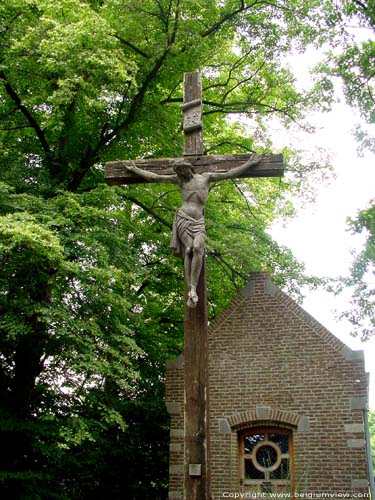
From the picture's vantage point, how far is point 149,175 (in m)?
6.04

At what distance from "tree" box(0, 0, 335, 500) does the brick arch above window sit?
203cm

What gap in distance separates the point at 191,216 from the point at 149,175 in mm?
839

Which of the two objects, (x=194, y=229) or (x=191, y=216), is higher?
(x=191, y=216)

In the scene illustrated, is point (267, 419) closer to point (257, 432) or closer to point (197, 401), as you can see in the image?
point (257, 432)

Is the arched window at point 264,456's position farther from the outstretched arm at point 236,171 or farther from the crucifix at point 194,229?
the outstretched arm at point 236,171

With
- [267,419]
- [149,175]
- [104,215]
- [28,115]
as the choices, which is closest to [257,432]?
[267,419]

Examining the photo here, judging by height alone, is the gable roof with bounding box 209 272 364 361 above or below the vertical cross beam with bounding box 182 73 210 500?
above

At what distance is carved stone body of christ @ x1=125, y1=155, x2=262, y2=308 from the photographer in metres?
5.28

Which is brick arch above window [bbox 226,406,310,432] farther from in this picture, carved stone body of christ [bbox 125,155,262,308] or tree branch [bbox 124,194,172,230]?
carved stone body of christ [bbox 125,155,262,308]

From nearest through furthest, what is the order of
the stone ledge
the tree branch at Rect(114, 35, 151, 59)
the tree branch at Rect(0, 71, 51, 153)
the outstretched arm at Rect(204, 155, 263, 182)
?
the outstretched arm at Rect(204, 155, 263, 182)
the stone ledge
the tree branch at Rect(114, 35, 151, 59)
the tree branch at Rect(0, 71, 51, 153)

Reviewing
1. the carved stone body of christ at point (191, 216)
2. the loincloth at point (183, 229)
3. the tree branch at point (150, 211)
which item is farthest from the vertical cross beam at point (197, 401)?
the tree branch at point (150, 211)

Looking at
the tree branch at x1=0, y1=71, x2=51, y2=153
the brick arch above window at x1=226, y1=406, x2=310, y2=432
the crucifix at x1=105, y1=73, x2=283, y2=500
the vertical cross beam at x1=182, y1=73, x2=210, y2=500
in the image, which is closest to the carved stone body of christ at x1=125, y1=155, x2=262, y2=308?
the crucifix at x1=105, y1=73, x2=283, y2=500

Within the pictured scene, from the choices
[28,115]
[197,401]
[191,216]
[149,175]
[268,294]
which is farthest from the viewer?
[28,115]

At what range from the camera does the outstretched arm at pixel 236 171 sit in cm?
579
